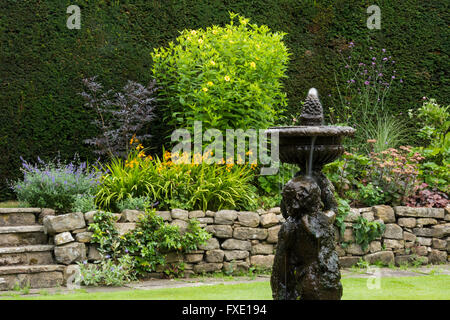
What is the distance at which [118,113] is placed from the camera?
24.3 ft

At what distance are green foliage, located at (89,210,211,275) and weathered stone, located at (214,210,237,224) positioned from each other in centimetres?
30

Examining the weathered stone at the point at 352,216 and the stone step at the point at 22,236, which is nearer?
the stone step at the point at 22,236

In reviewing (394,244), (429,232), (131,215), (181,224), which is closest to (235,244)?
(181,224)

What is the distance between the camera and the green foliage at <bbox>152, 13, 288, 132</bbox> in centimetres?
727

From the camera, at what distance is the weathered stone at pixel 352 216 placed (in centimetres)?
694

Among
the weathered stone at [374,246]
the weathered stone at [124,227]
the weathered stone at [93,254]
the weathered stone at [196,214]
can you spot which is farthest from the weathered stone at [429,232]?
the weathered stone at [93,254]

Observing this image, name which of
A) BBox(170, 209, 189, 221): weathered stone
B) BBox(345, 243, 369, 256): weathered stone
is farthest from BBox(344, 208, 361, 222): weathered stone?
BBox(170, 209, 189, 221): weathered stone

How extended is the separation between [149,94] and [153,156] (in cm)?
94

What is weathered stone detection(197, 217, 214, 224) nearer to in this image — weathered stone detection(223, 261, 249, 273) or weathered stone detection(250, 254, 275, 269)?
weathered stone detection(223, 261, 249, 273)

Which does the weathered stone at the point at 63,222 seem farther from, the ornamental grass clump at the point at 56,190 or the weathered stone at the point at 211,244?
the weathered stone at the point at 211,244

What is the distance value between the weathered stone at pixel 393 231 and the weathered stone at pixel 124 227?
3.37 m

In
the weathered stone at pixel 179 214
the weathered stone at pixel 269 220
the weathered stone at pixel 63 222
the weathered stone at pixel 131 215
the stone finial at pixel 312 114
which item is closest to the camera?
the stone finial at pixel 312 114

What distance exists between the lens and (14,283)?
5430mm

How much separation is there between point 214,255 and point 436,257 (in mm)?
3248
